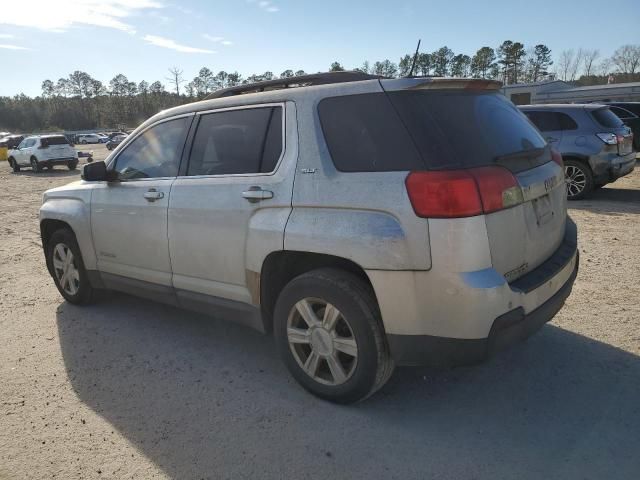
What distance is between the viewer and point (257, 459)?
265cm

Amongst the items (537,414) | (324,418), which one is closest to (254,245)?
(324,418)

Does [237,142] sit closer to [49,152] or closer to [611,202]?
[611,202]

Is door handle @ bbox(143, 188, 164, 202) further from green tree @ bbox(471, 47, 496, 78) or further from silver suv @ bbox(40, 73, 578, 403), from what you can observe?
green tree @ bbox(471, 47, 496, 78)

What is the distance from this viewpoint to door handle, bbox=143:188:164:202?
3.88 metres

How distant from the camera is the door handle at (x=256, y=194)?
3152mm

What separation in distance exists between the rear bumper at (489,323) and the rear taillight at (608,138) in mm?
7671

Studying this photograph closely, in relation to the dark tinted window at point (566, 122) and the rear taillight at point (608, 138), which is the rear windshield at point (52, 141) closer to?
the dark tinted window at point (566, 122)

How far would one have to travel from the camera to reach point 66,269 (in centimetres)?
505

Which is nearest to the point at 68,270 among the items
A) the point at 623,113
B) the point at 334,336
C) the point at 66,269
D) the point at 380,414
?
the point at 66,269

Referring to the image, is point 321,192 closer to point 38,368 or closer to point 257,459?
point 257,459

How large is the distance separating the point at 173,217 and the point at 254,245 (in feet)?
2.94

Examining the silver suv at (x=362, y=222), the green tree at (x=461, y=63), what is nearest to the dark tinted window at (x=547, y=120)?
the silver suv at (x=362, y=222)

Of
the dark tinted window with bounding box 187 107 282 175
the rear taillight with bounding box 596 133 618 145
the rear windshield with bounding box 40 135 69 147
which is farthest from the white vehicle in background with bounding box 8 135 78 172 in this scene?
the dark tinted window with bounding box 187 107 282 175

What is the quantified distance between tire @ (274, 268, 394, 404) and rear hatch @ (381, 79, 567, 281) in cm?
76
